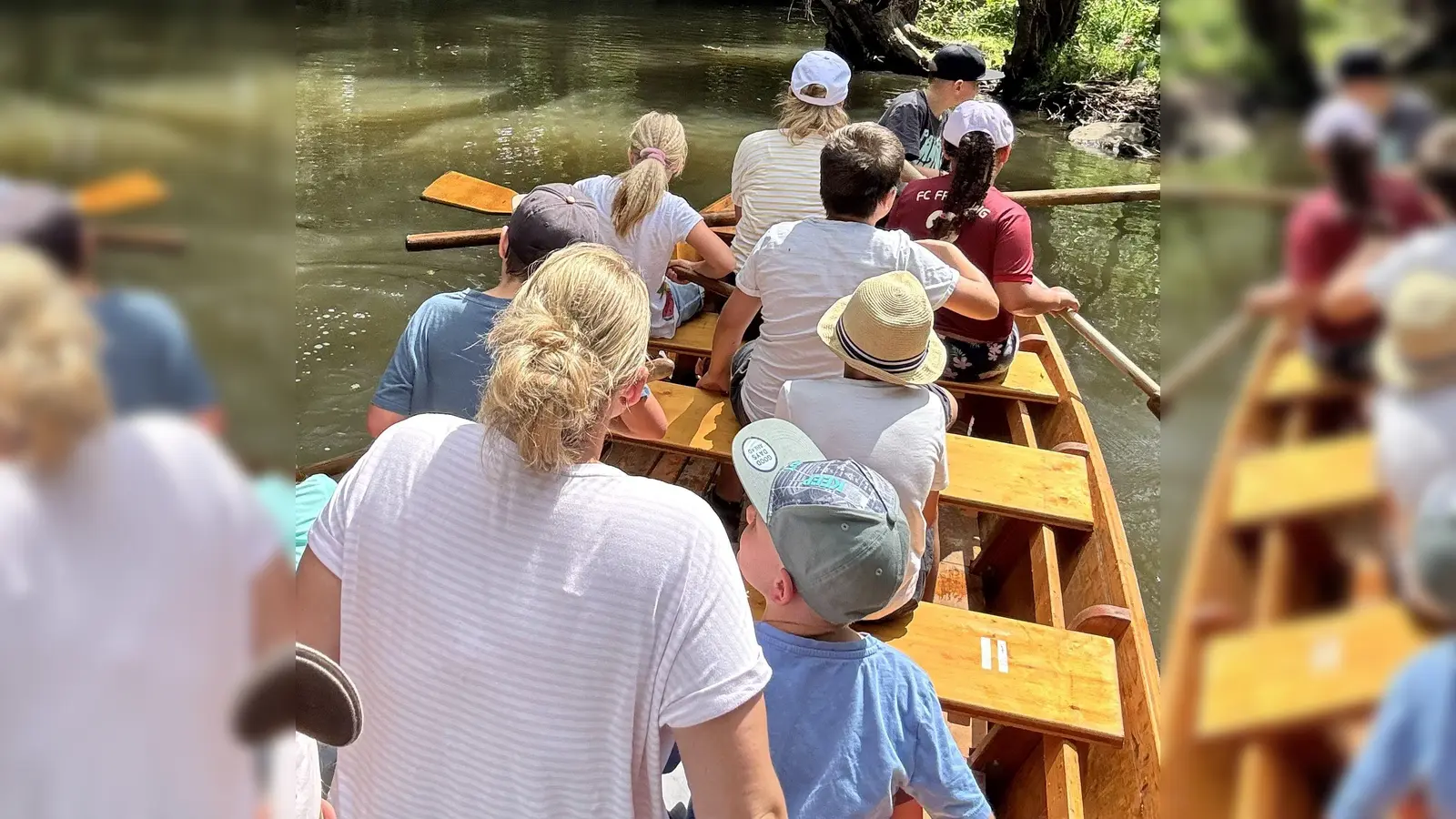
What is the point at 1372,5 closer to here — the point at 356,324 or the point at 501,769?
the point at 501,769

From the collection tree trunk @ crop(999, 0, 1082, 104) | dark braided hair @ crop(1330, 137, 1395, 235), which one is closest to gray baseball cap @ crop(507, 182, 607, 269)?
dark braided hair @ crop(1330, 137, 1395, 235)

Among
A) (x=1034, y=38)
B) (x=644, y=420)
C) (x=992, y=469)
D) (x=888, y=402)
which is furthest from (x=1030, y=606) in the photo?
(x=1034, y=38)

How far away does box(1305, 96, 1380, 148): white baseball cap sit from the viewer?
230mm

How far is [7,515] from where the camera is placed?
23 cm

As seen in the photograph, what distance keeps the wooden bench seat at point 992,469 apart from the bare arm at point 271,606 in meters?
2.23

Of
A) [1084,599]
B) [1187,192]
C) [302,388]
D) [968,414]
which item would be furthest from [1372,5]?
[302,388]

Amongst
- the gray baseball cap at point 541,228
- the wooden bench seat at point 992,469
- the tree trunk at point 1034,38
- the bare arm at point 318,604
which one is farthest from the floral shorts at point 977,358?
the tree trunk at point 1034,38

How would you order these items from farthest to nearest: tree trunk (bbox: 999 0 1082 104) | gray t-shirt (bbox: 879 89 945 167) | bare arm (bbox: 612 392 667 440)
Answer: tree trunk (bbox: 999 0 1082 104) → gray t-shirt (bbox: 879 89 945 167) → bare arm (bbox: 612 392 667 440)

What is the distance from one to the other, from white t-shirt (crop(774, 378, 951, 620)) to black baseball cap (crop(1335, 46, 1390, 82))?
5.69 ft

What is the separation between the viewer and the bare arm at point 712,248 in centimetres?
325

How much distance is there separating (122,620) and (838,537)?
4.01ft

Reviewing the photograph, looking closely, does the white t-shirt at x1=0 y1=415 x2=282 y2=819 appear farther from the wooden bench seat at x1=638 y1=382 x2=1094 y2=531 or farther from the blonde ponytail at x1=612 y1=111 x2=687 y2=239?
the blonde ponytail at x1=612 y1=111 x2=687 y2=239

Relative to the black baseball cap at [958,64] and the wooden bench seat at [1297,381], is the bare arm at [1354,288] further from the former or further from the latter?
the black baseball cap at [958,64]

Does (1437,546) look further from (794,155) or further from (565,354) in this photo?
(794,155)
